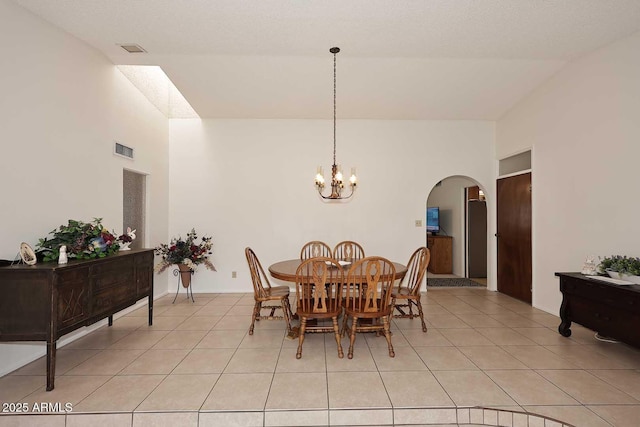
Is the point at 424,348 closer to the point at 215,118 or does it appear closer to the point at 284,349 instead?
the point at 284,349

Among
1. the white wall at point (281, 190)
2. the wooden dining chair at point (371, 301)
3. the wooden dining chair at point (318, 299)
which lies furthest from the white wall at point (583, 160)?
the wooden dining chair at point (318, 299)

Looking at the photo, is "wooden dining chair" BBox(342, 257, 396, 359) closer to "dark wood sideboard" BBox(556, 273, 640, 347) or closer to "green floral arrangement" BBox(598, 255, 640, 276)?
"dark wood sideboard" BBox(556, 273, 640, 347)

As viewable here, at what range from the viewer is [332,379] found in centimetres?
237

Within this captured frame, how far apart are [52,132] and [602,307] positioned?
536 centimetres

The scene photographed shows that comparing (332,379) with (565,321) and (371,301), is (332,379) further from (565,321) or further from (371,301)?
(565,321)

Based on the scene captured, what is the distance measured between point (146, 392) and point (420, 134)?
16.6ft

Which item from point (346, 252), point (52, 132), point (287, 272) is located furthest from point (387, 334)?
point (52, 132)

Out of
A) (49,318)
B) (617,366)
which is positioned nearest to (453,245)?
(617,366)

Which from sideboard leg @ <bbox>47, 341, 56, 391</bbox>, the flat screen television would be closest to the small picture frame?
sideboard leg @ <bbox>47, 341, 56, 391</bbox>

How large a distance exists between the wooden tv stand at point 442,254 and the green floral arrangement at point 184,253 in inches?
193

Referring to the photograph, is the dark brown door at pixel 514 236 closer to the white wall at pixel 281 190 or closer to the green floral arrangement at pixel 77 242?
the white wall at pixel 281 190

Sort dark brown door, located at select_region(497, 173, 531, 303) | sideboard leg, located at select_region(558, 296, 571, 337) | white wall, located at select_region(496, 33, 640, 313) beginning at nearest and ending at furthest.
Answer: white wall, located at select_region(496, 33, 640, 313) → sideboard leg, located at select_region(558, 296, 571, 337) → dark brown door, located at select_region(497, 173, 531, 303)

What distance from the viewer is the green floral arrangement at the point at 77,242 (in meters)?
2.55

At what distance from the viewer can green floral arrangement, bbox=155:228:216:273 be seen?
4.60 m
